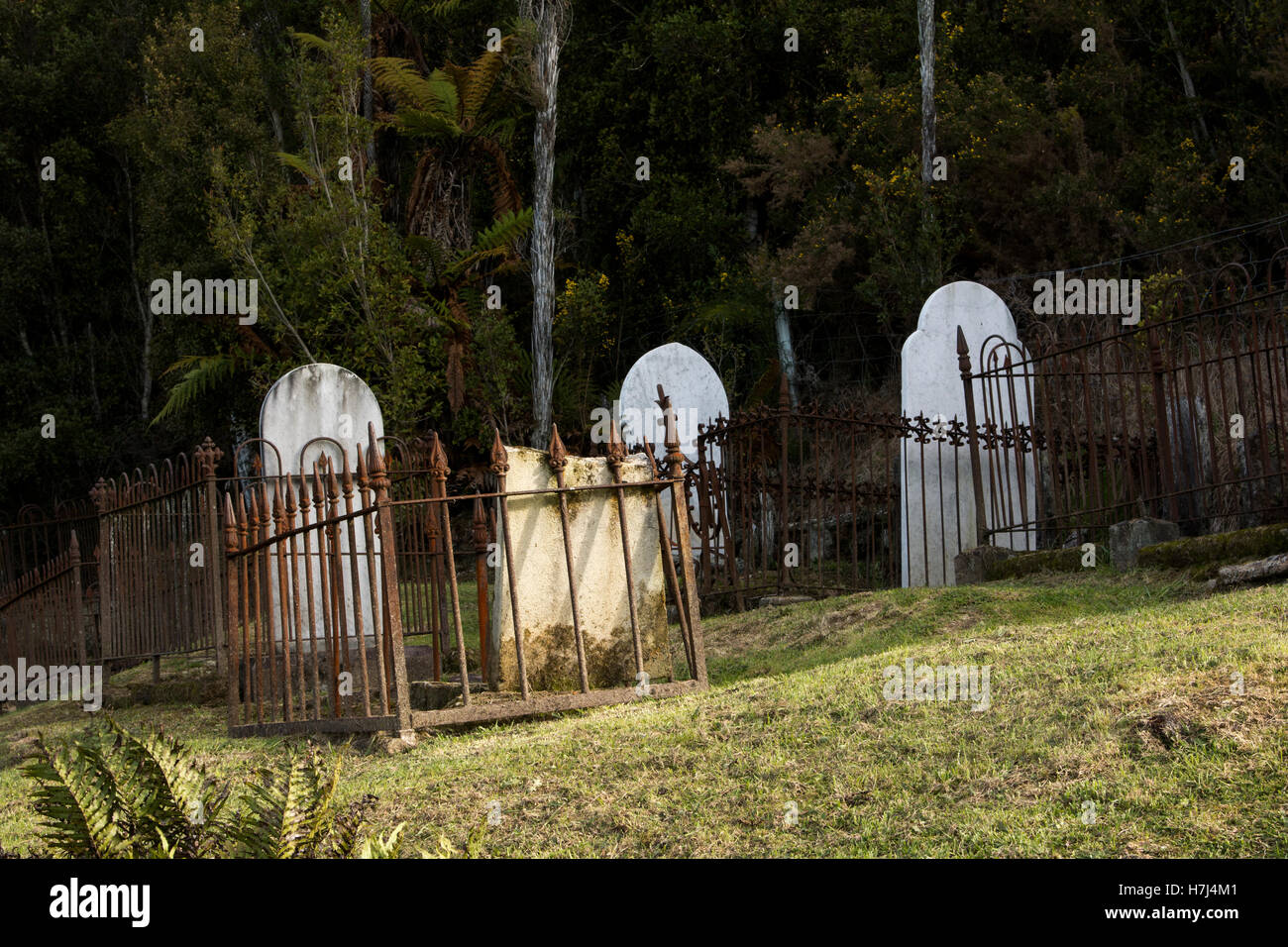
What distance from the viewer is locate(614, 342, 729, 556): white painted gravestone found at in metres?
13.7

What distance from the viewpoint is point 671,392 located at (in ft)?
45.7

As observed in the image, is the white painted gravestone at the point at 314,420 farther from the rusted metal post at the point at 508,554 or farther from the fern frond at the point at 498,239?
the fern frond at the point at 498,239

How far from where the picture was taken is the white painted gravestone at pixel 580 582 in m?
7.34

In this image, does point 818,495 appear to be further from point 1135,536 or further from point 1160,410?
point 1160,410

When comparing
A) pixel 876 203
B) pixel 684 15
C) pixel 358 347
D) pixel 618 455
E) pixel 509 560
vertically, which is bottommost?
pixel 509 560

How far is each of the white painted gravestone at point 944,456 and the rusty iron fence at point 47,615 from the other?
24.7 ft

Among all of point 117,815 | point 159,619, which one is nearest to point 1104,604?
point 117,815

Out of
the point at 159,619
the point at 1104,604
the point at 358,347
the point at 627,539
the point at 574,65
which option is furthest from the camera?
the point at 574,65

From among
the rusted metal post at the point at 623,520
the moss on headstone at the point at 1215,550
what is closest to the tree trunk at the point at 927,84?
the moss on headstone at the point at 1215,550

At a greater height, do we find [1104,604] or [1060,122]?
[1060,122]

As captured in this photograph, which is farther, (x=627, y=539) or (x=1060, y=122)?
(x=1060, y=122)

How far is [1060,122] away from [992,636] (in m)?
11.9

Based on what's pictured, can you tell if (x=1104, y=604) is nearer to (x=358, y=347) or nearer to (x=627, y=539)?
(x=627, y=539)
